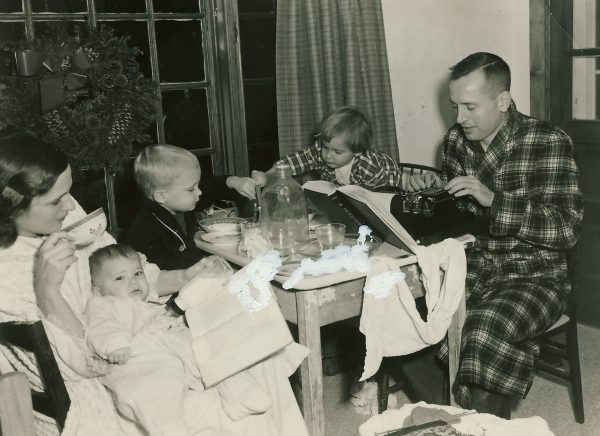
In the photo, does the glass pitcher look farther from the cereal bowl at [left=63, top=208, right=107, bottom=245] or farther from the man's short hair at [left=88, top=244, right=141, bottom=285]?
the cereal bowl at [left=63, top=208, right=107, bottom=245]

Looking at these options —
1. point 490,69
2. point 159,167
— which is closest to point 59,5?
point 159,167

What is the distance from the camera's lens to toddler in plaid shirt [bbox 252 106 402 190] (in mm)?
3248

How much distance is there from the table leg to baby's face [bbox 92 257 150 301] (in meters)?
0.52

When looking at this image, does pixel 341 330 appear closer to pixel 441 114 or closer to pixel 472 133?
pixel 472 133

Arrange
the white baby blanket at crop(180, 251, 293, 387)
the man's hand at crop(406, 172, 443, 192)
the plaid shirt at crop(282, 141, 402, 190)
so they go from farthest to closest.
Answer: the plaid shirt at crop(282, 141, 402, 190) < the man's hand at crop(406, 172, 443, 192) < the white baby blanket at crop(180, 251, 293, 387)

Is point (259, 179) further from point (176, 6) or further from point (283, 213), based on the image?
point (176, 6)

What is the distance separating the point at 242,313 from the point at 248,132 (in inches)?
81.6

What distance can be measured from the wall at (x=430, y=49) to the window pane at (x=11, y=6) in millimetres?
2045

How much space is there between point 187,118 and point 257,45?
1.89 ft

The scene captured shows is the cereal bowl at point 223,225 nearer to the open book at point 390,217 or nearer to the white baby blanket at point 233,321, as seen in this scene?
the open book at point 390,217

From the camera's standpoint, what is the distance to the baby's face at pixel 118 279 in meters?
2.03

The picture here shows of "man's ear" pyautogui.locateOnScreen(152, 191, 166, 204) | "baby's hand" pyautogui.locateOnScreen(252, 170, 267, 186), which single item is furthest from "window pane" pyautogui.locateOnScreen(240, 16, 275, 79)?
"man's ear" pyautogui.locateOnScreen(152, 191, 166, 204)

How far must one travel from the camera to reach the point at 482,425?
70.2 inches

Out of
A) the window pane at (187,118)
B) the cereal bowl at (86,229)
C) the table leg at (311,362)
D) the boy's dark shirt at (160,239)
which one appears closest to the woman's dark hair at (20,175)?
the cereal bowl at (86,229)
